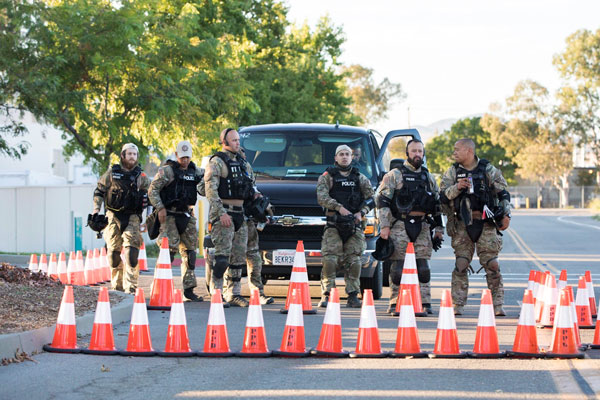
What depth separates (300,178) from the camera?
1364 centimetres

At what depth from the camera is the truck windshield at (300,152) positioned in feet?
45.5

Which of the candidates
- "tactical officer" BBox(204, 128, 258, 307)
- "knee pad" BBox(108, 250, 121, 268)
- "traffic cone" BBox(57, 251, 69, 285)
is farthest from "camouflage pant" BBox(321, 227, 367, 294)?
"traffic cone" BBox(57, 251, 69, 285)

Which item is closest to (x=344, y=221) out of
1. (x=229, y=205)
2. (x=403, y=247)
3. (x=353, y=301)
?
(x=403, y=247)

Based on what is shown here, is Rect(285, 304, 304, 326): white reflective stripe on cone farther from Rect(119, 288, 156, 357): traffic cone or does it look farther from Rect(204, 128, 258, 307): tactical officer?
Rect(204, 128, 258, 307): tactical officer

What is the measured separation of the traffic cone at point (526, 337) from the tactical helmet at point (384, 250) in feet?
10.7

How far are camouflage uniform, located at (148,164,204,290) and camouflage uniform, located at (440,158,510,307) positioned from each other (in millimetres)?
3355

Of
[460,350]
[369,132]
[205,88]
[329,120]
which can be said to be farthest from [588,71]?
[460,350]

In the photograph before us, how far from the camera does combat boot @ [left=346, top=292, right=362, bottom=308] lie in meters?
12.2

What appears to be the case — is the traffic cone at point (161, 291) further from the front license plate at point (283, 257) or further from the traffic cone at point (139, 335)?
the traffic cone at point (139, 335)

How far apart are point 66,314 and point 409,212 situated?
447cm

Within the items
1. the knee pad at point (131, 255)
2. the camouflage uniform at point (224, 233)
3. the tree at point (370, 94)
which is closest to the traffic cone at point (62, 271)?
the knee pad at point (131, 255)

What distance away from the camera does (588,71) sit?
83.3 m

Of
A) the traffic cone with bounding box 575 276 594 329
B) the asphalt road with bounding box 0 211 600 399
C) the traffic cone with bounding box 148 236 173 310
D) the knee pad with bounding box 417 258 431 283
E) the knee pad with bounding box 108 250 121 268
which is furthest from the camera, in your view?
the knee pad with bounding box 108 250 121 268

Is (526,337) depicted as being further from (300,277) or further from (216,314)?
(300,277)
